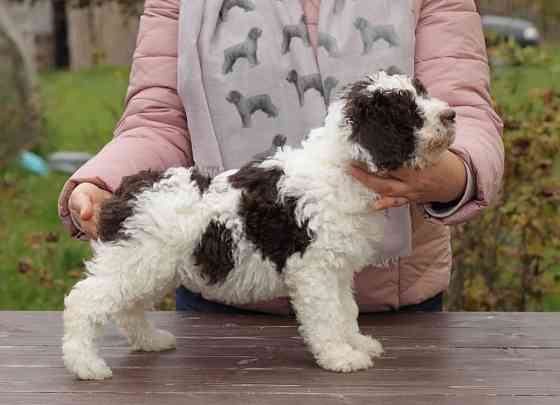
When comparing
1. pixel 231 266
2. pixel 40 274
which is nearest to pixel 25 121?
pixel 40 274

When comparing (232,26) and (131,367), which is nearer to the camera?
(131,367)

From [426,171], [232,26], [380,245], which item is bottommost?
[380,245]

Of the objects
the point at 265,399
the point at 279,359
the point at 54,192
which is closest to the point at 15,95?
the point at 54,192

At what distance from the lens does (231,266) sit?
9.50 ft

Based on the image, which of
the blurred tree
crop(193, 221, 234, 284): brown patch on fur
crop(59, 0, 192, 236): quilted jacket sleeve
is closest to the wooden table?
crop(193, 221, 234, 284): brown patch on fur

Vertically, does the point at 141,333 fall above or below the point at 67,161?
above

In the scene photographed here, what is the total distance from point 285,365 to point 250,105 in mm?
884

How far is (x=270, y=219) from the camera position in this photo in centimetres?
286

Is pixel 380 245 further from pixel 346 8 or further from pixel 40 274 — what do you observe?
pixel 40 274

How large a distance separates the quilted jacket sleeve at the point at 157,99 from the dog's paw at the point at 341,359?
89 cm

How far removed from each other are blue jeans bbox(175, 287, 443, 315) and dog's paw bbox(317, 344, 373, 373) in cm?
75

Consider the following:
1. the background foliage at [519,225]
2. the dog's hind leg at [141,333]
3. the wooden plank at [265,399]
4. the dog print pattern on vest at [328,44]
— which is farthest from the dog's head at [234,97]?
the background foliage at [519,225]

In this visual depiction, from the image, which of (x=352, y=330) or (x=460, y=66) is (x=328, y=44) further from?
(x=352, y=330)

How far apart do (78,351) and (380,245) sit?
3.20 feet
